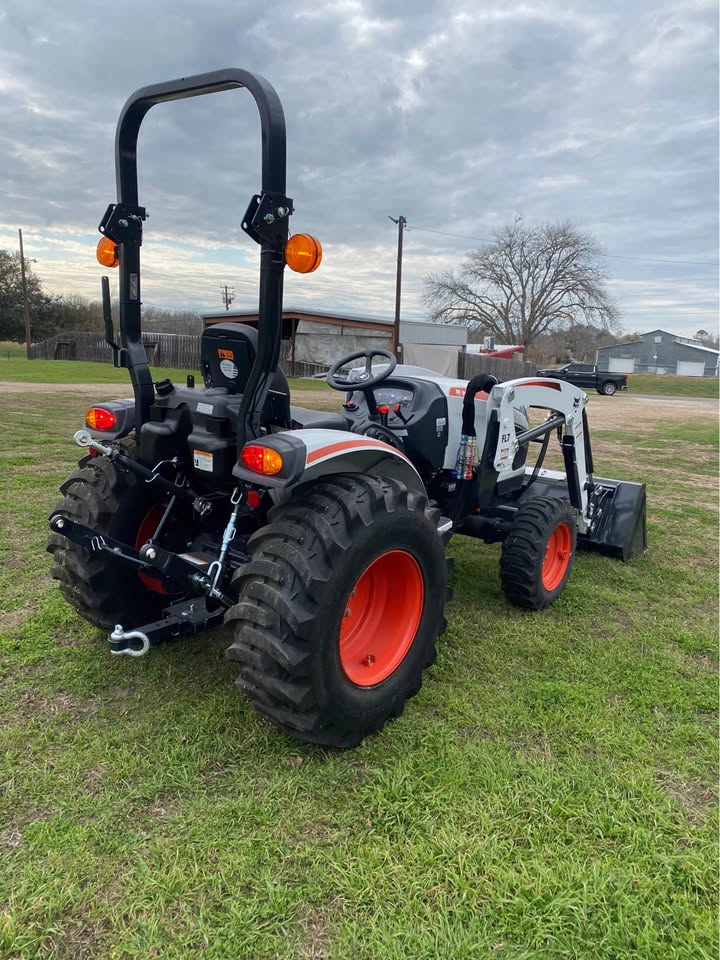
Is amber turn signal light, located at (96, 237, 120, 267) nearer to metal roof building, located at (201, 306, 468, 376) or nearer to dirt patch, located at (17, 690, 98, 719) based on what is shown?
dirt patch, located at (17, 690, 98, 719)

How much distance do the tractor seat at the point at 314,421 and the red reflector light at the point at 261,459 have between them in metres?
0.58

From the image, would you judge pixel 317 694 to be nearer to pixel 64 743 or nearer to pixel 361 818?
pixel 361 818

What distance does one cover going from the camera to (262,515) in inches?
112

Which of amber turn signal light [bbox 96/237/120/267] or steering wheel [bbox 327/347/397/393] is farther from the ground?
amber turn signal light [bbox 96/237/120/267]

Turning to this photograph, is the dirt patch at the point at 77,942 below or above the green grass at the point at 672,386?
below

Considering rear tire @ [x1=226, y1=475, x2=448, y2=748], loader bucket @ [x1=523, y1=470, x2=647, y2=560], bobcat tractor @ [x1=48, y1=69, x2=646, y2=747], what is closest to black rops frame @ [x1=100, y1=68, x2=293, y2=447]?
bobcat tractor @ [x1=48, y1=69, x2=646, y2=747]

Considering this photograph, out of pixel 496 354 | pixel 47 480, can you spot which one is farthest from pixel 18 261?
pixel 47 480

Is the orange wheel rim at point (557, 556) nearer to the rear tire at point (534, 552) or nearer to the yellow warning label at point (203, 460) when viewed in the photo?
the rear tire at point (534, 552)

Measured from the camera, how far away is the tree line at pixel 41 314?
41969 millimetres

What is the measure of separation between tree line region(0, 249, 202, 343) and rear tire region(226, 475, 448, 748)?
40783 mm

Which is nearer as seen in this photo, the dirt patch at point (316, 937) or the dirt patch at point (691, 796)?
the dirt patch at point (316, 937)

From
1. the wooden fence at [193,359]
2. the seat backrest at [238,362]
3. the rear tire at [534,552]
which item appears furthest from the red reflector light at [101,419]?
the wooden fence at [193,359]

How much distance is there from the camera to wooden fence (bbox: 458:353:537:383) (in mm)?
28406

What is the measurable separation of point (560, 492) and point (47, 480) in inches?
199
